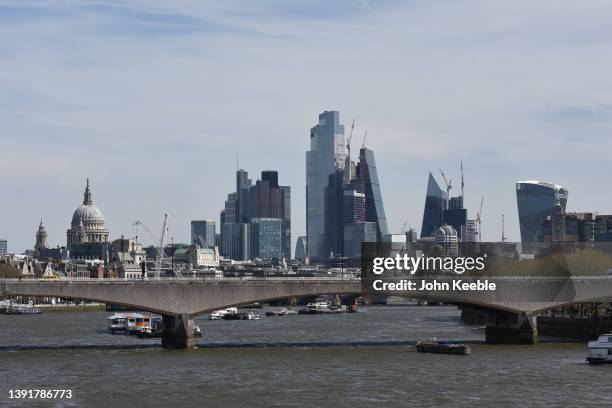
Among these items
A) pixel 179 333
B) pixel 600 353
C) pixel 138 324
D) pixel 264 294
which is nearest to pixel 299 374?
pixel 600 353

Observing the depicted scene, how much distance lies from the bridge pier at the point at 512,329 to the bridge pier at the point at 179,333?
26886mm

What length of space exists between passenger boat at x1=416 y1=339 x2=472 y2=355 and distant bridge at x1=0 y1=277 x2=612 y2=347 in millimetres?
8073

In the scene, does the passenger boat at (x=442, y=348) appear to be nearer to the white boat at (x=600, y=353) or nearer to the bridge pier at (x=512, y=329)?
the white boat at (x=600, y=353)

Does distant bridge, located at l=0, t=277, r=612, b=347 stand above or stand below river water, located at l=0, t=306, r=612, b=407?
above

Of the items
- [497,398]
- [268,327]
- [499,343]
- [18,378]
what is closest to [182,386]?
[18,378]

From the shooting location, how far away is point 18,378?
3177 inches

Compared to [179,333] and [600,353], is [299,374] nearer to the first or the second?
[600,353]

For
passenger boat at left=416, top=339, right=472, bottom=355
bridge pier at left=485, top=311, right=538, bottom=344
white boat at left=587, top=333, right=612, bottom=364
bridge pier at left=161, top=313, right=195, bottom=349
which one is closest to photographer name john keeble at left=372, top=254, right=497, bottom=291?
bridge pier at left=485, top=311, right=538, bottom=344

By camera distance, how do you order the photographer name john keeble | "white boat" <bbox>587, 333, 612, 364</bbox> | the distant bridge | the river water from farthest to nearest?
the photographer name john keeble, the distant bridge, "white boat" <bbox>587, 333, 612, 364</bbox>, the river water

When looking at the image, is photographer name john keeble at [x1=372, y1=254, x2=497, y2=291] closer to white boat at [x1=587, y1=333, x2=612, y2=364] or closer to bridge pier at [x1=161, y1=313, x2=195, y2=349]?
bridge pier at [x1=161, y1=313, x2=195, y2=349]

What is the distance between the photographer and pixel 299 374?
84312mm

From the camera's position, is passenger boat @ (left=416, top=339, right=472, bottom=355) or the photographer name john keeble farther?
the photographer name john keeble

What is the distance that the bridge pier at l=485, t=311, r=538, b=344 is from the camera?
11494 centimetres

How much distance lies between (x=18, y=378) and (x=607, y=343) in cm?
4045
